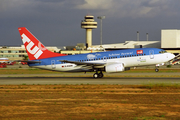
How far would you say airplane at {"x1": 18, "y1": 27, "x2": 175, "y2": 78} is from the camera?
132ft

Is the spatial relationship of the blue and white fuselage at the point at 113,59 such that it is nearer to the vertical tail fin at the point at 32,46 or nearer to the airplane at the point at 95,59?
the airplane at the point at 95,59

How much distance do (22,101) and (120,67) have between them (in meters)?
19.9

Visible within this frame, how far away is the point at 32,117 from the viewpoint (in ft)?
52.3

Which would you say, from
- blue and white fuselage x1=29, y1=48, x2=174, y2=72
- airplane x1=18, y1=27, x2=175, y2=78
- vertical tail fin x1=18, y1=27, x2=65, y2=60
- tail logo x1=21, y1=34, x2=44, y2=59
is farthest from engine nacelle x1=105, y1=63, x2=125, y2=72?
tail logo x1=21, y1=34, x2=44, y2=59

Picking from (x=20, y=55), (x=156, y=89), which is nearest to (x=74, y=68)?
(x=156, y=89)

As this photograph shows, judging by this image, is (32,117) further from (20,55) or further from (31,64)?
(20,55)

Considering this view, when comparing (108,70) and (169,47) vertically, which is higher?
(169,47)

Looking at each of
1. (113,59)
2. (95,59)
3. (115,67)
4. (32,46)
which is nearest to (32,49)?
(32,46)

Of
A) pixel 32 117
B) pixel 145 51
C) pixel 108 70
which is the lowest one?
pixel 32 117

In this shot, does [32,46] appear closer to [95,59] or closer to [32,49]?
[32,49]

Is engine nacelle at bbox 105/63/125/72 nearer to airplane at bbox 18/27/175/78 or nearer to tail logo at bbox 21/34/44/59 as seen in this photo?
airplane at bbox 18/27/175/78

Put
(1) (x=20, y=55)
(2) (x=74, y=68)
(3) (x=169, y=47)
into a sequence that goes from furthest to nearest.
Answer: (1) (x=20, y=55) < (3) (x=169, y=47) < (2) (x=74, y=68)

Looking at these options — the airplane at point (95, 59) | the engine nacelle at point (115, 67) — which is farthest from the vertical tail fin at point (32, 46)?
the engine nacelle at point (115, 67)

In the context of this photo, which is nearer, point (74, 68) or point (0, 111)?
point (0, 111)
